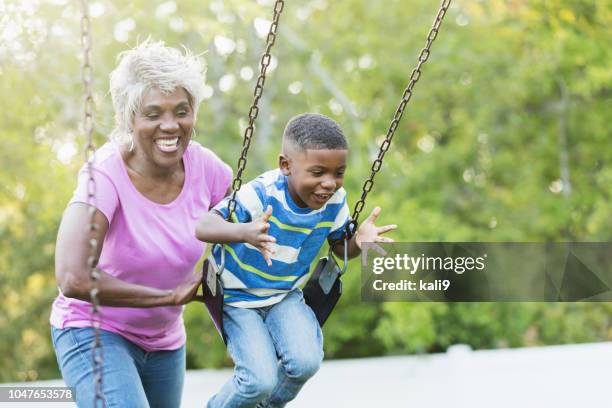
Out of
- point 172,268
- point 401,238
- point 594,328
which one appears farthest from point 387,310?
point 172,268

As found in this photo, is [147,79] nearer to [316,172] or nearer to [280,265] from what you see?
[316,172]

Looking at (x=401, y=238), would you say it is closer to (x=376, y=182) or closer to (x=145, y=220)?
(x=376, y=182)

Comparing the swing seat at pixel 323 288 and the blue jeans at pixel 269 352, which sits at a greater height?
the swing seat at pixel 323 288

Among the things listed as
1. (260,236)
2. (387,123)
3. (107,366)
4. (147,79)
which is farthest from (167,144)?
(387,123)

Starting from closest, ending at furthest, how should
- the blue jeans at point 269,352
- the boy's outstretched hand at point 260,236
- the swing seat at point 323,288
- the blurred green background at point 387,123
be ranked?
the boy's outstretched hand at point 260,236, the blue jeans at point 269,352, the swing seat at point 323,288, the blurred green background at point 387,123

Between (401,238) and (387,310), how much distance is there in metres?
0.59

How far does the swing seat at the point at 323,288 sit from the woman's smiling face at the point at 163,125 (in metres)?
0.59

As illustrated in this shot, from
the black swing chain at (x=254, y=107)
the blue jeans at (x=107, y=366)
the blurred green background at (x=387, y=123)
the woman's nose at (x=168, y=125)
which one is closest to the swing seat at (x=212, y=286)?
the black swing chain at (x=254, y=107)

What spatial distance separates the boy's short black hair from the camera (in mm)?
2420

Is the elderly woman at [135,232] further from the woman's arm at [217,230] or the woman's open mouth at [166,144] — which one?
the woman's arm at [217,230]

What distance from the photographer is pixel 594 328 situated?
840 cm


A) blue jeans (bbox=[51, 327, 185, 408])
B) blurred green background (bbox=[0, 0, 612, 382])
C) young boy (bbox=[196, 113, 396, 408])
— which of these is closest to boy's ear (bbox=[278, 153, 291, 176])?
young boy (bbox=[196, 113, 396, 408])

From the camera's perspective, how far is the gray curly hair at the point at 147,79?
7.90 feet

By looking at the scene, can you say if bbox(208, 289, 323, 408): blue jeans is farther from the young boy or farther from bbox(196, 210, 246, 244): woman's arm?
bbox(196, 210, 246, 244): woman's arm
